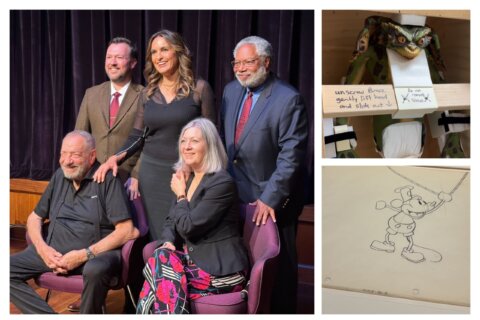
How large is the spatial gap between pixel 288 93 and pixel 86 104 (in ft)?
3.65

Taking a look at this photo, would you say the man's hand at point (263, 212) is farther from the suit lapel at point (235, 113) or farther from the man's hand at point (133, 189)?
the man's hand at point (133, 189)

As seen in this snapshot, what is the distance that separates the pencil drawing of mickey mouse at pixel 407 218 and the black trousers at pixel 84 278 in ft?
3.90

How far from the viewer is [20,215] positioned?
395cm

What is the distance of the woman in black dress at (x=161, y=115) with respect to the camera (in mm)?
2566

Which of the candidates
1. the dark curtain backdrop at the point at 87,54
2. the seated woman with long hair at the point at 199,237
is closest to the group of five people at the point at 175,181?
the seated woman with long hair at the point at 199,237

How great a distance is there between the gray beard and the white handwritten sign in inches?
26.9

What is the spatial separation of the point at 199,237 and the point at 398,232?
0.85 m

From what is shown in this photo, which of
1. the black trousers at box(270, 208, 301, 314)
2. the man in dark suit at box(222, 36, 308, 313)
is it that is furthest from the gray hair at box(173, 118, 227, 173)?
the black trousers at box(270, 208, 301, 314)

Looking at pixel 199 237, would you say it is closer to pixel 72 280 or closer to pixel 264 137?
pixel 264 137

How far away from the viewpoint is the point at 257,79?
2.49m

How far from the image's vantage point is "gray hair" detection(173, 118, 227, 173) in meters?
2.42

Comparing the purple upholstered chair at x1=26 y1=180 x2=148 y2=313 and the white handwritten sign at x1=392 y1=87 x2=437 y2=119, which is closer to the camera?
the white handwritten sign at x1=392 y1=87 x2=437 y2=119

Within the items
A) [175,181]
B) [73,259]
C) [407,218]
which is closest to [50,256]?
[73,259]

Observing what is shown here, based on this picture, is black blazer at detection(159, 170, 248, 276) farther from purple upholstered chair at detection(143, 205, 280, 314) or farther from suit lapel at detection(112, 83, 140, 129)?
suit lapel at detection(112, 83, 140, 129)
